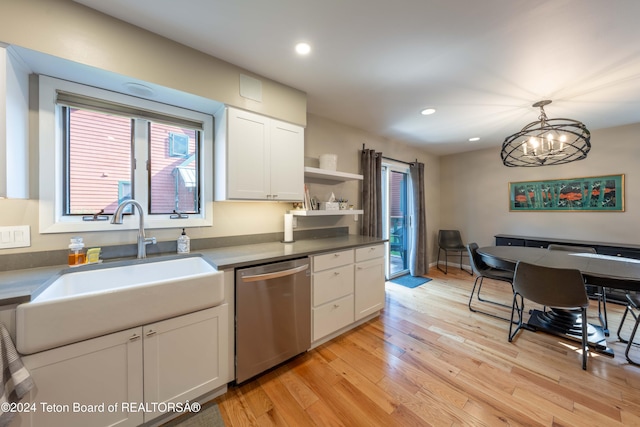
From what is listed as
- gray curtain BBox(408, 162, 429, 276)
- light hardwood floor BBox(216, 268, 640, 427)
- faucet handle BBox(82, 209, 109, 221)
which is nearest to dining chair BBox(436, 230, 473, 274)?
gray curtain BBox(408, 162, 429, 276)

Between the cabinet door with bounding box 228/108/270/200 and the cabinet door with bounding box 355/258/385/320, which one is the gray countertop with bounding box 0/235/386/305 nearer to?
the cabinet door with bounding box 355/258/385/320

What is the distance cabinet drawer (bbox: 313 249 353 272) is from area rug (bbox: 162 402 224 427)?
3.76 feet

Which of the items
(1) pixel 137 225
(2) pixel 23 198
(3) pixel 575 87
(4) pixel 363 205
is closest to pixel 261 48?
(1) pixel 137 225

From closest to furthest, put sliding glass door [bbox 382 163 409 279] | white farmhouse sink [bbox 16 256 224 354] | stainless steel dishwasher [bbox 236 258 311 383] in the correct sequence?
white farmhouse sink [bbox 16 256 224 354], stainless steel dishwasher [bbox 236 258 311 383], sliding glass door [bbox 382 163 409 279]

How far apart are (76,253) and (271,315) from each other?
1.34 m

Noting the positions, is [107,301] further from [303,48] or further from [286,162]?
[303,48]

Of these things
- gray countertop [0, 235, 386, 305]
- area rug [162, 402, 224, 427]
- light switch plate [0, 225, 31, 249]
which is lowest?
area rug [162, 402, 224, 427]

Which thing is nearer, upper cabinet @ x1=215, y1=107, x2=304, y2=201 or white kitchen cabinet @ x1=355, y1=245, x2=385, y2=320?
upper cabinet @ x1=215, y1=107, x2=304, y2=201

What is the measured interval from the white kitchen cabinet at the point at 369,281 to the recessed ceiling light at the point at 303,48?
184cm

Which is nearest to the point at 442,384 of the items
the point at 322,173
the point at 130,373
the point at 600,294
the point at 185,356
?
the point at 185,356

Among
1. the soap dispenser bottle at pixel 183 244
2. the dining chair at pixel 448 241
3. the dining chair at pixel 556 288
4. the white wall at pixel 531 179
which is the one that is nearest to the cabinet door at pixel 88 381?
the soap dispenser bottle at pixel 183 244

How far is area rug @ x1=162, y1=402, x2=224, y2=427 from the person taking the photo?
1363 millimetres

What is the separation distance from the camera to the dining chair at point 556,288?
183 cm

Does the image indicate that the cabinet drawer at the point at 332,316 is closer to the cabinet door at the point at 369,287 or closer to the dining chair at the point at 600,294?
the cabinet door at the point at 369,287
